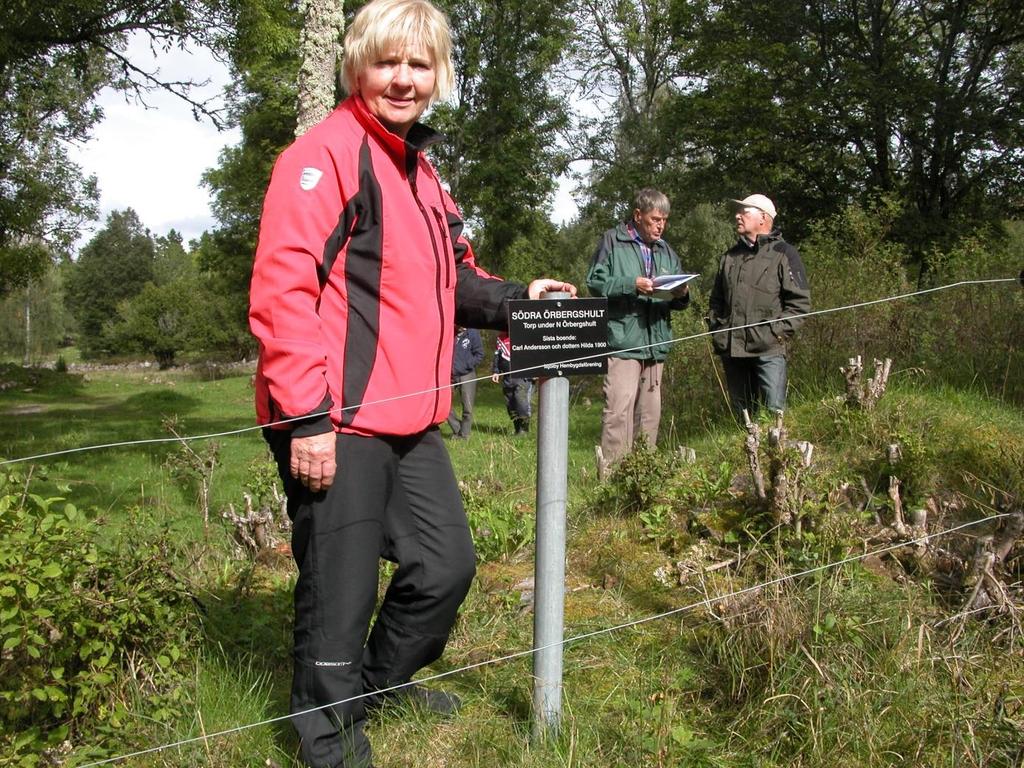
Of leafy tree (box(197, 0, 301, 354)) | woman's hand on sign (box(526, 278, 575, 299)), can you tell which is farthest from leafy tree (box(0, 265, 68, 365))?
woman's hand on sign (box(526, 278, 575, 299))

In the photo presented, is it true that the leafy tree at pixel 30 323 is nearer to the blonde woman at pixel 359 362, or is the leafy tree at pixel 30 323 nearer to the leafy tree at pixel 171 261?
the leafy tree at pixel 171 261

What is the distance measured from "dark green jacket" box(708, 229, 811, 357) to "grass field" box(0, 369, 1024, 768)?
2.32ft

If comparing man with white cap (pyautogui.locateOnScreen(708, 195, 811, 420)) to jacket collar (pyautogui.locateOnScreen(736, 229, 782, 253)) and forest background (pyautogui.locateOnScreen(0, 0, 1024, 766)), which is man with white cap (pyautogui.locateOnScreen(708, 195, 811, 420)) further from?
forest background (pyautogui.locateOnScreen(0, 0, 1024, 766))

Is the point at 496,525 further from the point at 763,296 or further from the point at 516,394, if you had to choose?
the point at 516,394

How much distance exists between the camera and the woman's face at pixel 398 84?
8.11ft

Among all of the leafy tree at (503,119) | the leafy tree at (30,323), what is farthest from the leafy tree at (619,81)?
the leafy tree at (30,323)

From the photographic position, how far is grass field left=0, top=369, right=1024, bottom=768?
251cm

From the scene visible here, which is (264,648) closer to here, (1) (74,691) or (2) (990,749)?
(1) (74,691)

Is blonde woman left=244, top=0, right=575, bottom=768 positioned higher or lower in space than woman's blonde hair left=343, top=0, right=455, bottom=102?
lower

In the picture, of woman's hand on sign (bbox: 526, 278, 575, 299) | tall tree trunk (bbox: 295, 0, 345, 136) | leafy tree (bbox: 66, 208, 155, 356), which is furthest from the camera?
leafy tree (bbox: 66, 208, 155, 356)

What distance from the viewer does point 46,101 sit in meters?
18.9

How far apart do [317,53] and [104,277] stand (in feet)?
275

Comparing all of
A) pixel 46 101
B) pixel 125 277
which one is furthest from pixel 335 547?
pixel 125 277

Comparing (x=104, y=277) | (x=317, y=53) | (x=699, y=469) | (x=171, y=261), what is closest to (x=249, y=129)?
(x=317, y=53)
